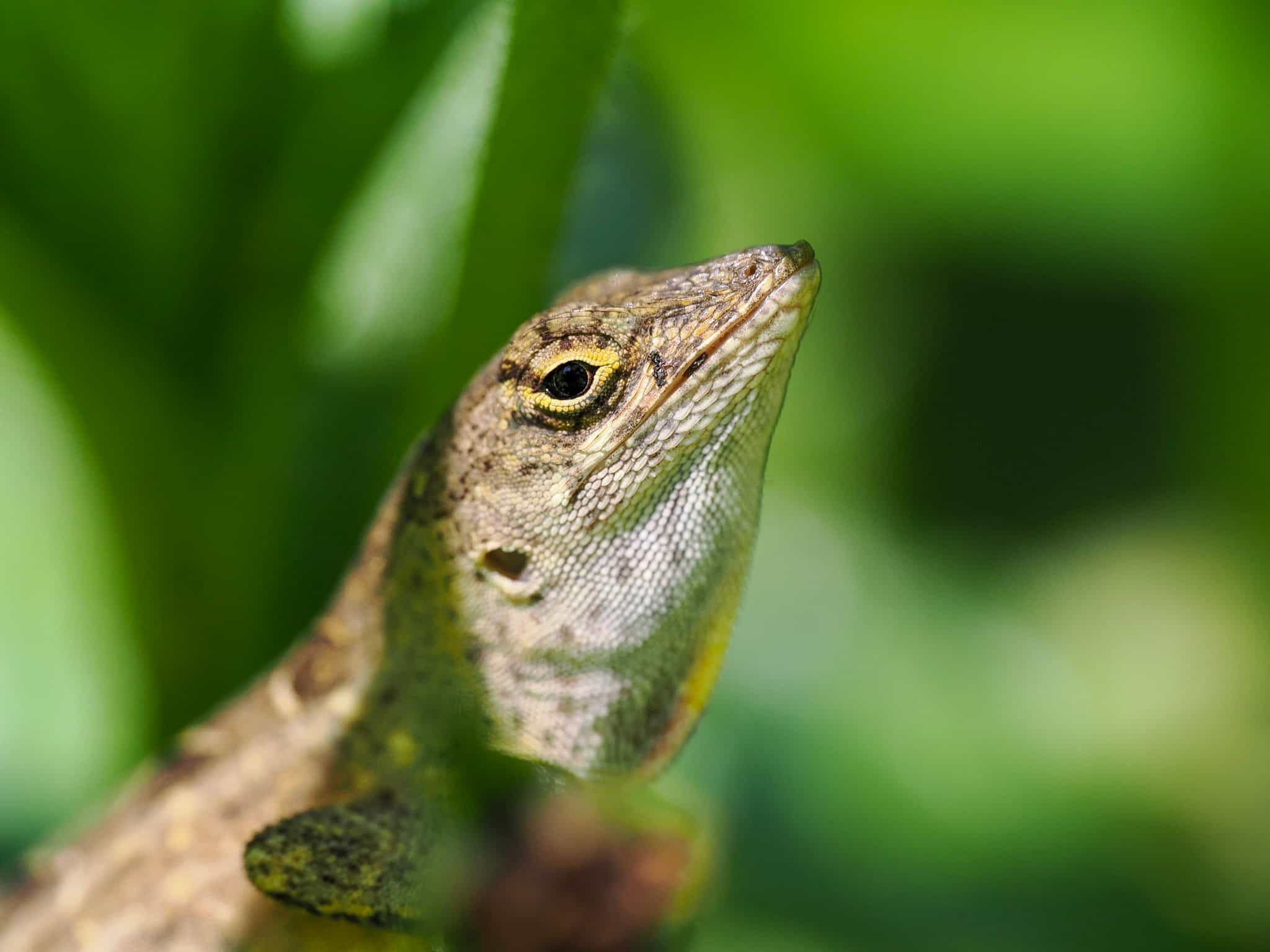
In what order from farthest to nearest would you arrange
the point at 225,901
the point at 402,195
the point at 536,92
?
the point at 402,195 < the point at 225,901 < the point at 536,92

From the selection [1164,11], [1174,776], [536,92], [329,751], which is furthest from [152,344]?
[1174,776]

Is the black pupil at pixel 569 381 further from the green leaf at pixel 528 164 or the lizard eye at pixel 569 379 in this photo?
the green leaf at pixel 528 164

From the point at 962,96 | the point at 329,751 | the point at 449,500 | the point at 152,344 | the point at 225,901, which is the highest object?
the point at 962,96

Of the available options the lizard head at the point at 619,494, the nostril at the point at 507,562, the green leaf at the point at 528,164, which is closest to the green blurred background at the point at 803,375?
the green leaf at the point at 528,164

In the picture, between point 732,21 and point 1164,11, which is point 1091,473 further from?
point 732,21

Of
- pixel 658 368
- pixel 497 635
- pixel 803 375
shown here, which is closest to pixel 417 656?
pixel 497 635

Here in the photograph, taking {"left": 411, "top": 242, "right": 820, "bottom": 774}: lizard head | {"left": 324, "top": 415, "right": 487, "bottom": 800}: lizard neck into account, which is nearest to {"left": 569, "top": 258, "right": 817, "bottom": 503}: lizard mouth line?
{"left": 411, "top": 242, "right": 820, "bottom": 774}: lizard head

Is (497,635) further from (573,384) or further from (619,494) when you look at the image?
(573,384)
